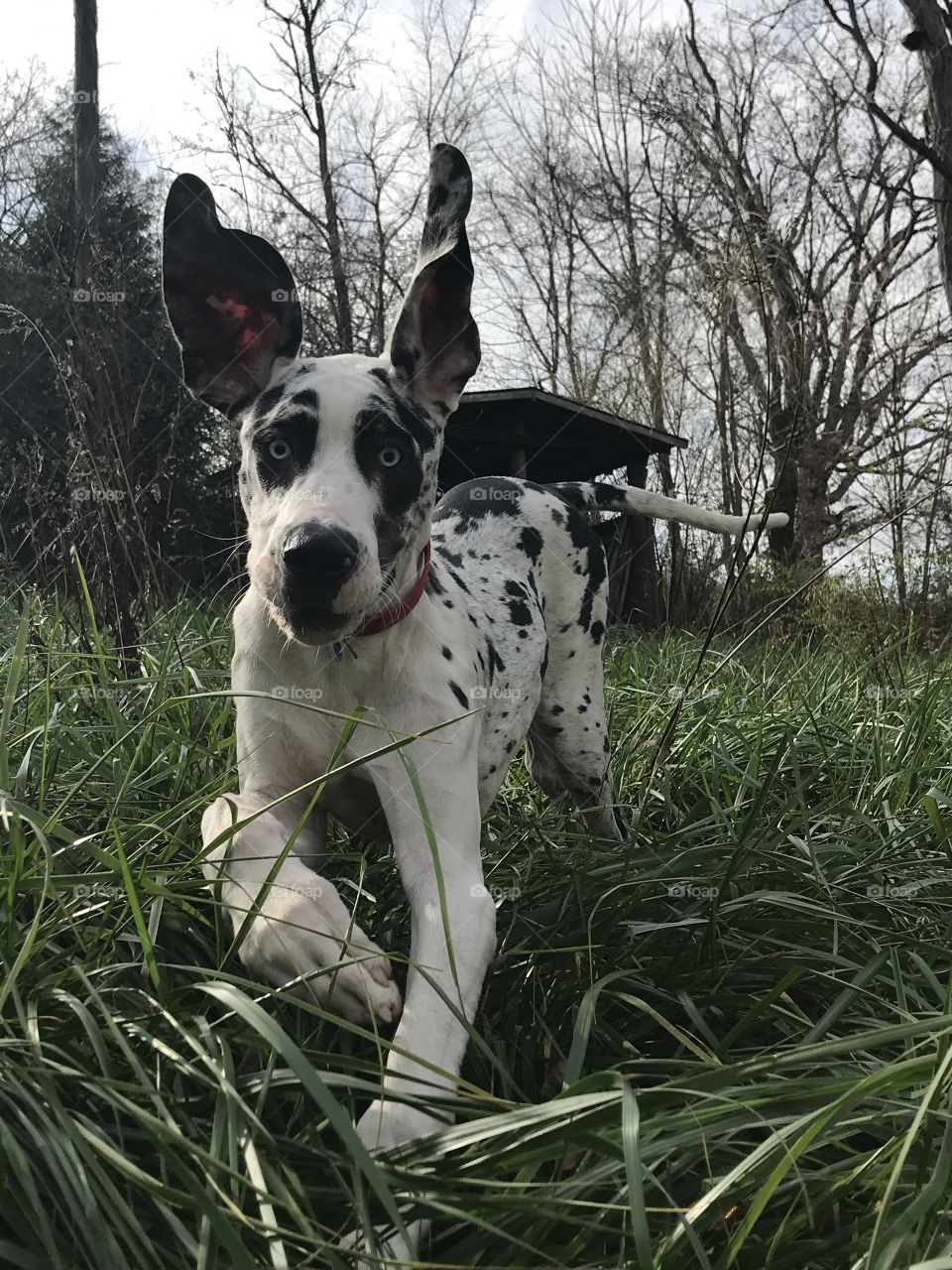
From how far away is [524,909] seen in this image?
2.66m

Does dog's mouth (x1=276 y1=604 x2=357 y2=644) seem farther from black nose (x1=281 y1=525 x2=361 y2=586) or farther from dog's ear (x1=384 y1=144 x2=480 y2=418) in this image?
dog's ear (x1=384 y1=144 x2=480 y2=418)

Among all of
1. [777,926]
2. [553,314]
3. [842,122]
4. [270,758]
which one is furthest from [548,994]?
[842,122]

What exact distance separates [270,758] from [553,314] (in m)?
16.1

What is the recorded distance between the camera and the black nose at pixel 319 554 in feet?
6.57

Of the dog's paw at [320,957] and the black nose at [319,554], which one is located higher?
the black nose at [319,554]

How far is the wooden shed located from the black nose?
29.6 ft

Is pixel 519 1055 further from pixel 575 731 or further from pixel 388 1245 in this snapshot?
pixel 575 731

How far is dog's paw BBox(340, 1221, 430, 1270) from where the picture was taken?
1.32 m

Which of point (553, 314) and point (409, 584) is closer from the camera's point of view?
point (409, 584)

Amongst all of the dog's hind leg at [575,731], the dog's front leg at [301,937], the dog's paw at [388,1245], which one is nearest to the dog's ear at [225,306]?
the dog's front leg at [301,937]

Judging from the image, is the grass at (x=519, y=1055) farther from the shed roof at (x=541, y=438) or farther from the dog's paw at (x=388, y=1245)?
the shed roof at (x=541, y=438)

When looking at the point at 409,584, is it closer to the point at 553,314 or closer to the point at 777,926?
the point at 777,926

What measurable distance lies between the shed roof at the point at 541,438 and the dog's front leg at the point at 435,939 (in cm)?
853

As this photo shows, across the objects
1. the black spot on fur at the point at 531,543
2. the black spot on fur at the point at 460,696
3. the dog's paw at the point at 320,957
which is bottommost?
the dog's paw at the point at 320,957
